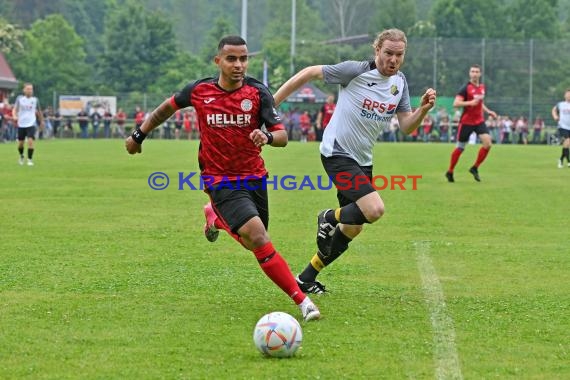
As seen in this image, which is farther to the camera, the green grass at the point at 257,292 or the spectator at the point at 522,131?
the spectator at the point at 522,131

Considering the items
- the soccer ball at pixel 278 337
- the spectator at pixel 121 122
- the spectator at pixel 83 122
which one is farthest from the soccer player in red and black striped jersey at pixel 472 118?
the spectator at pixel 121 122

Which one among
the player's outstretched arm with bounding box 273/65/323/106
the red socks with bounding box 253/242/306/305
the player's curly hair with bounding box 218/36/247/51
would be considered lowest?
the red socks with bounding box 253/242/306/305

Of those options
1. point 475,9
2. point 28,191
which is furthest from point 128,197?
point 475,9

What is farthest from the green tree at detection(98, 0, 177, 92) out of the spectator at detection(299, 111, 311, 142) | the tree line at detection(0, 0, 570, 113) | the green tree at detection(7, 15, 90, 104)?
the spectator at detection(299, 111, 311, 142)

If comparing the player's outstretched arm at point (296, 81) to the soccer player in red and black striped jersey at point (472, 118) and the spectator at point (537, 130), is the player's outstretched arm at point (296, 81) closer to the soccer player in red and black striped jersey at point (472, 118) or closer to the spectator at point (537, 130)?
the soccer player in red and black striped jersey at point (472, 118)

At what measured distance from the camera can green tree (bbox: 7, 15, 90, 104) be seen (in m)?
70.2

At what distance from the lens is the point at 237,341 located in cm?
675

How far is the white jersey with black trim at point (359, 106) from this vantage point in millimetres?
8719

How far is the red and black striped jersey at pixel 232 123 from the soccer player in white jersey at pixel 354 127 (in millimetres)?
686

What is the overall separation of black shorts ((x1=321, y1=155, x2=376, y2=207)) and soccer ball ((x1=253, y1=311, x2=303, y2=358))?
7.66ft

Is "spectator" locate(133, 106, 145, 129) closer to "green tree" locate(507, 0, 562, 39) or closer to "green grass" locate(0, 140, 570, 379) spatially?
"green tree" locate(507, 0, 562, 39)

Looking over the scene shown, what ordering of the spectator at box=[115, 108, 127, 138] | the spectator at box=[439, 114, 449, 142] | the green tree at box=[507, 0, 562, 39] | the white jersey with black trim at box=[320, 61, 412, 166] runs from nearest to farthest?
the white jersey with black trim at box=[320, 61, 412, 166] < the spectator at box=[439, 114, 449, 142] < the spectator at box=[115, 108, 127, 138] < the green tree at box=[507, 0, 562, 39]

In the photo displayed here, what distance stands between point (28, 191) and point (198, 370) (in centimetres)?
1321

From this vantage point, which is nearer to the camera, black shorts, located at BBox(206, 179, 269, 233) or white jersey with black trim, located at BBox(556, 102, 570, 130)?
black shorts, located at BBox(206, 179, 269, 233)
